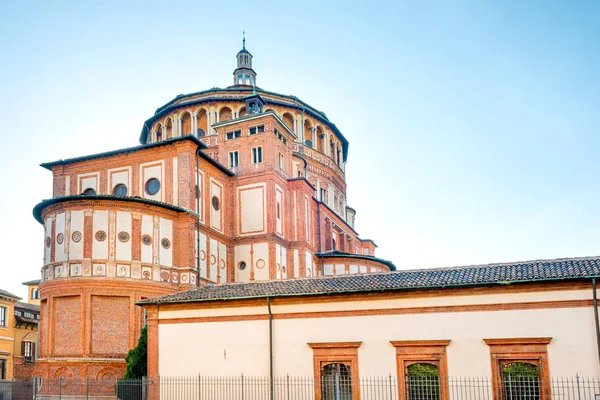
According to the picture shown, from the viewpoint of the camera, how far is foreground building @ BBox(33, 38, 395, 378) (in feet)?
105

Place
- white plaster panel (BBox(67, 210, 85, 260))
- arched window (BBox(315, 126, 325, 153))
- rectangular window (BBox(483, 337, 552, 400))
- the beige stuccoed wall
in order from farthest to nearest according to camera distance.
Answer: arched window (BBox(315, 126, 325, 153)) → white plaster panel (BBox(67, 210, 85, 260)) → rectangular window (BBox(483, 337, 552, 400)) → the beige stuccoed wall

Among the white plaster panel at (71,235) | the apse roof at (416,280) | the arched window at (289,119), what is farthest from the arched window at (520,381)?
the arched window at (289,119)

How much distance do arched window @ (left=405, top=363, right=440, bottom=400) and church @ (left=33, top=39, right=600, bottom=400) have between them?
0.08m

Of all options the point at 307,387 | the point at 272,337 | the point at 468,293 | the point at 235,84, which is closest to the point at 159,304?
the point at 272,337

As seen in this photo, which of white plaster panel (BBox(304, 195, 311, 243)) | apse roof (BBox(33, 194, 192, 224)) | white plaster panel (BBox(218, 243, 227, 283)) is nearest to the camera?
apse roof (BBox(33, 194, 192, 224))

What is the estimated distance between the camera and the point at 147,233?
111ft

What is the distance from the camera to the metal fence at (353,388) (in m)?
20.9

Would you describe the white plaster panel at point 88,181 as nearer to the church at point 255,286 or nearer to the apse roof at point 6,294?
the church at point 255,286

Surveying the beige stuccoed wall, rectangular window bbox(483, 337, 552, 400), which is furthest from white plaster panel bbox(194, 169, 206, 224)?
rectangular window bbox(483, 337, 552, 400)

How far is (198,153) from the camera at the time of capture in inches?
1503

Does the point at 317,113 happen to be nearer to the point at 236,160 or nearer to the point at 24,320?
the point at 236,160

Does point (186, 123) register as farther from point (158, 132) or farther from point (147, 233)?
point (147, 233)

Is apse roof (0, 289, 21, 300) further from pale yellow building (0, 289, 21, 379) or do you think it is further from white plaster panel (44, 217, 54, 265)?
white plaster panel (44, 217, 54, 265)

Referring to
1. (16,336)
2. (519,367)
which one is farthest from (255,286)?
(16,336)
